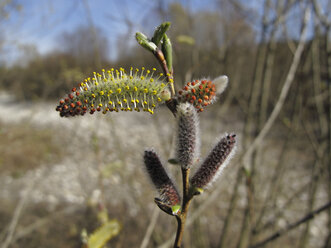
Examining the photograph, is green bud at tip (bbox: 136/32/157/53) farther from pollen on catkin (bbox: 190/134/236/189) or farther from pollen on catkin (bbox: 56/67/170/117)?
pollen on catkin (bbox: 190/134/236/189)

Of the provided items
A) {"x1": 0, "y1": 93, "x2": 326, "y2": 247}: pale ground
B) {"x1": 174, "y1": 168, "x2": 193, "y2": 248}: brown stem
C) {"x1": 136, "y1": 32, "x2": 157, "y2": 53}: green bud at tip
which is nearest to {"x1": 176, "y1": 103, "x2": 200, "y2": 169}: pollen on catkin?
{"x1": 174, "y1": 168, "x2": 193, "y2": 248}: brown stem

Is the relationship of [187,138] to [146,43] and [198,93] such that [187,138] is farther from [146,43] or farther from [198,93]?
[146,43]

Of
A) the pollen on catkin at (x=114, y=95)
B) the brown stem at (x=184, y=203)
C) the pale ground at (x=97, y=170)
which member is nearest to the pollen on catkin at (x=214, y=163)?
the brown stem at (x=184, y=203)

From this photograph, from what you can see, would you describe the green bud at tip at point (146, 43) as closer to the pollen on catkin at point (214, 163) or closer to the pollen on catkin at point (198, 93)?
the pollen on catkin at point (198, 93)

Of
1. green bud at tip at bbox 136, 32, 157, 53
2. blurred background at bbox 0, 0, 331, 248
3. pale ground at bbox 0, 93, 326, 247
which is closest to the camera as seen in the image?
green bud at tip at bbox 136, 32, 157, 53

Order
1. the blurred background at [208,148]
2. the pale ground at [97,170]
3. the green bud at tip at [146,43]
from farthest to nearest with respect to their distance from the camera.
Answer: the pale ground at [97,170]
the blurred background at [208,148]
the green bud at tip at [146,43]
